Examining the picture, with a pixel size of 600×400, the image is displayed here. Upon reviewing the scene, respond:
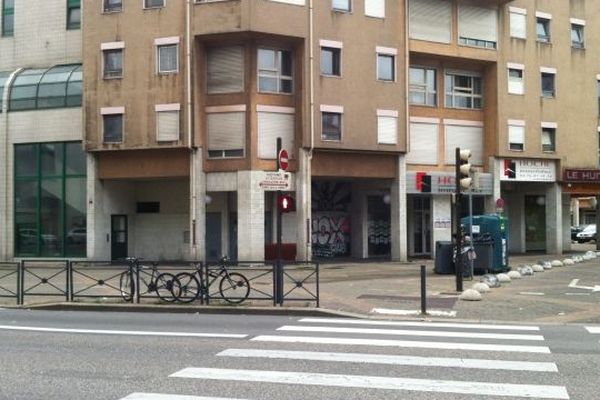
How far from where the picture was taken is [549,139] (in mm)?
35062

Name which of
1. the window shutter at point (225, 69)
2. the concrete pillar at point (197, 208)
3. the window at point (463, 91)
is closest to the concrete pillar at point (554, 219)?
the window at point (463, 91)

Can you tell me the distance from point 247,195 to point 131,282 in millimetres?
12463

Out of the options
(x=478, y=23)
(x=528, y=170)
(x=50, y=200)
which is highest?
(x=478, y=23)

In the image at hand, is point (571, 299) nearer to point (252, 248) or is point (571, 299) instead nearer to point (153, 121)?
point (252, 248)

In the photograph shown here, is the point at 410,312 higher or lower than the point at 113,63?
lower

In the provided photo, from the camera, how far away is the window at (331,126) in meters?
28.3

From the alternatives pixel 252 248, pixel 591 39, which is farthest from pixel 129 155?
pixel 591 39

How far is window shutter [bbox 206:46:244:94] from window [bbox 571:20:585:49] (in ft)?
63.7

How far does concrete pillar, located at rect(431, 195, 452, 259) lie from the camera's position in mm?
32500

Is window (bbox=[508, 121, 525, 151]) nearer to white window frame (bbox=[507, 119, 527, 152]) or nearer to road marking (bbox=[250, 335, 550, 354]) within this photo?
white window frame (bbox=[507, 119, 527, 152])

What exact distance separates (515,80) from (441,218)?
319 inches

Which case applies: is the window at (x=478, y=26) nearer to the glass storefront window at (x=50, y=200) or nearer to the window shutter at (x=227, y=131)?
the window shutter at (x=227, y=131)

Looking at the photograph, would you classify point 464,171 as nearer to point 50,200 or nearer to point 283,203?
point 283,203

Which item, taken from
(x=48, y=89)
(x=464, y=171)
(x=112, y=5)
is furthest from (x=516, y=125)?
(x=48, y=89)
